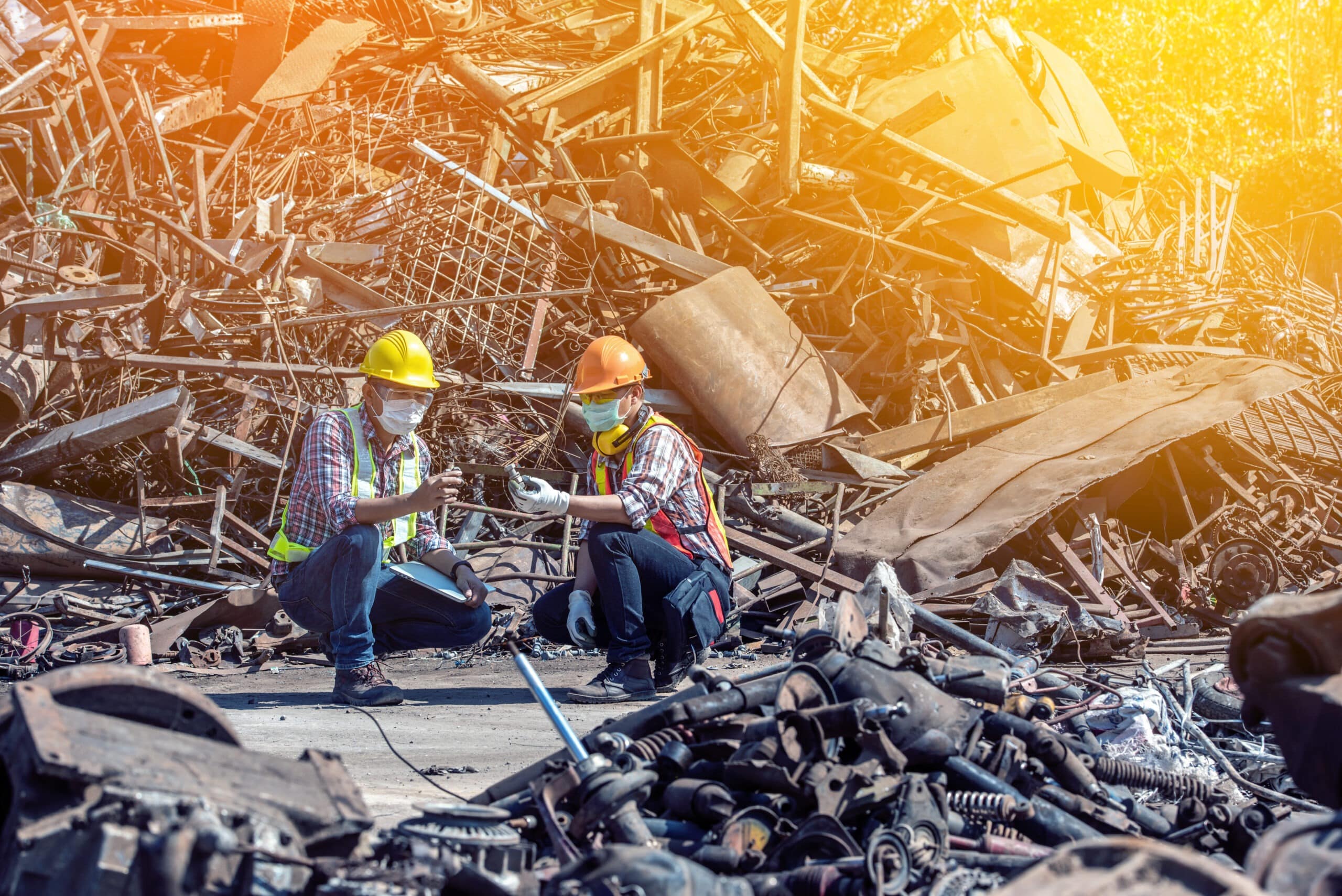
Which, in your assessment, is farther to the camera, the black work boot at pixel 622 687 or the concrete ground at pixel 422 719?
the black work boot at pixel 622 687

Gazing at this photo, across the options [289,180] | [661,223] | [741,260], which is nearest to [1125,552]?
[741,260]

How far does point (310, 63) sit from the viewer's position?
965 cm

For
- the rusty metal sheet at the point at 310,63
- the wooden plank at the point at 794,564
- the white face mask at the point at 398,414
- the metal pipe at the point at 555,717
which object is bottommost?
the wooden plank at the point at 794,564

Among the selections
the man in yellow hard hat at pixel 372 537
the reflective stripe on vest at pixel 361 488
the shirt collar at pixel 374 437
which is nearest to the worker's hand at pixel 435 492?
the man in yellow hard hat at pixel 372 537

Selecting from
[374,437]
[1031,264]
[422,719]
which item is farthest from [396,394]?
[1031,264]

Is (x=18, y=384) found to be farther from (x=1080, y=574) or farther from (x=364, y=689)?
(x=1080, y=574)

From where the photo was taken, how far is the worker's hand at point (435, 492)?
4.28 metres

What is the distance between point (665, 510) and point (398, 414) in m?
1.25

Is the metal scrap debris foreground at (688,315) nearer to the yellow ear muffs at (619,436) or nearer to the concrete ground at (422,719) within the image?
the concrete ground at (422,719)

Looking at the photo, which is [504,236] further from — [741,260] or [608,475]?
[608,475]

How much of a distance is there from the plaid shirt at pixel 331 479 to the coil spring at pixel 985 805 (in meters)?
2.76

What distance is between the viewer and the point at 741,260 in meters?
8.84

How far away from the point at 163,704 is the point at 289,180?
7652 millimetres

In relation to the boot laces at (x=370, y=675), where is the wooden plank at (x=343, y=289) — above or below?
above
